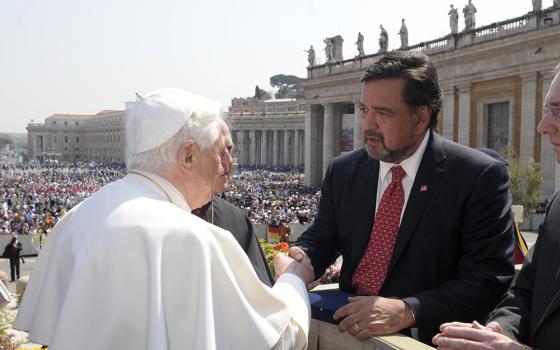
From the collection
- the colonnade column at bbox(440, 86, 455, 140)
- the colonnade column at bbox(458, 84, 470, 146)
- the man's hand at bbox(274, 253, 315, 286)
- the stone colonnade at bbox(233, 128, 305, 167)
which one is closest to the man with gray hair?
the man's hand at bbox(274, 253, 315, 286)

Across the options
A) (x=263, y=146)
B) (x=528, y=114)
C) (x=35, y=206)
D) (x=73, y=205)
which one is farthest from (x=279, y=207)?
(x=263, y=146)

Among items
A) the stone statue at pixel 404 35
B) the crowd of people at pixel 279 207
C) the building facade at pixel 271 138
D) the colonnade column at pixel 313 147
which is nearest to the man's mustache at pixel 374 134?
the crowd of people at pixel 279 207

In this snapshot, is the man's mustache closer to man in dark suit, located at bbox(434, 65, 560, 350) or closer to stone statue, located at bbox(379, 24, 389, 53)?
man in dark suit, located at bbox(434, 65, 560, 350)

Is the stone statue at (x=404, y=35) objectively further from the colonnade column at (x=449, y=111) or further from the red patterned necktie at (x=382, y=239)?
the red patterned necktie at (x=382, y=239)

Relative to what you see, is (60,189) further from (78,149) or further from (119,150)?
(78,149)

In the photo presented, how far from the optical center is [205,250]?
82.8 inches

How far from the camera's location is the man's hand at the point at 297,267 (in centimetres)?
298

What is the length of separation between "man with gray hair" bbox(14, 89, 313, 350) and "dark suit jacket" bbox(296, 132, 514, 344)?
62cm

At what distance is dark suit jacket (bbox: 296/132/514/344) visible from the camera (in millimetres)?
2750

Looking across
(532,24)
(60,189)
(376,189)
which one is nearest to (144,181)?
(376,189)

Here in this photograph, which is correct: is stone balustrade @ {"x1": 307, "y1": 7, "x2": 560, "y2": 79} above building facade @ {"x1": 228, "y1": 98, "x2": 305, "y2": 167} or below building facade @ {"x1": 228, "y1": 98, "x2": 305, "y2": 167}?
above

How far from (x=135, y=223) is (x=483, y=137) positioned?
30.0m

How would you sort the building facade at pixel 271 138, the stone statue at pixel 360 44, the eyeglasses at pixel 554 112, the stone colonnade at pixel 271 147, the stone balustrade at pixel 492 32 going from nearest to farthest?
the eyeglasses at pixel 554 112 → the stone balustrade at pixel 492 32 → the stone statue at pixel 360 44 → the building facade at pixel 271 138 → the stone colonnade at pixel 271 147

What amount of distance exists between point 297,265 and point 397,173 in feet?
2.23
